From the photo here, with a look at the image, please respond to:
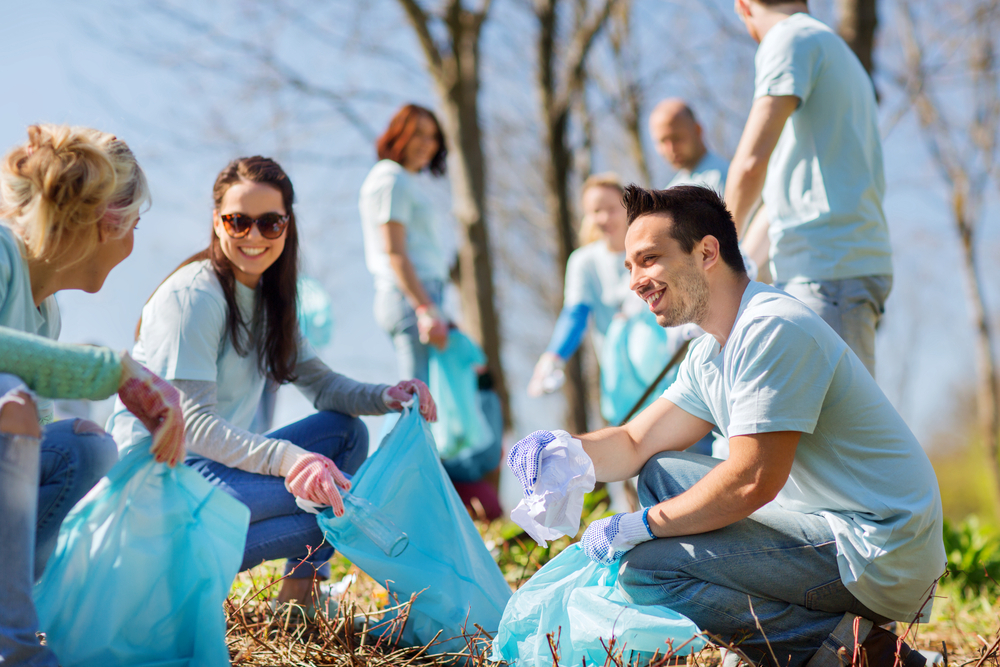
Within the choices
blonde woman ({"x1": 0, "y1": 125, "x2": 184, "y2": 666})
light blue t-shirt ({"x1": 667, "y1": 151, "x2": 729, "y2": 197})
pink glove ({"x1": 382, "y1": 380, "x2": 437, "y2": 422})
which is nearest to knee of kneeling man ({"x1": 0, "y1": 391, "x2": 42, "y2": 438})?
blonde woman ({"x1": 0, "y1": 125, "x2": 184, "y2": 666})

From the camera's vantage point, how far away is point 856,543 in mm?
1729

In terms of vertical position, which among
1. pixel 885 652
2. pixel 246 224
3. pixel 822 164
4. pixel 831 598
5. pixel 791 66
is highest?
pixel 791 66

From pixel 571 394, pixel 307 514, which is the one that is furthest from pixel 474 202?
pixel 307 514

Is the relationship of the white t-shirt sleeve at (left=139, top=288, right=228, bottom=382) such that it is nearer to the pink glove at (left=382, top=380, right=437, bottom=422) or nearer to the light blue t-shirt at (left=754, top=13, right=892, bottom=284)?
the pink glove at (left=382, top=380, right=437, bottom=422)

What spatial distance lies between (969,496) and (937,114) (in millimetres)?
9733

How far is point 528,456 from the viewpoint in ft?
6.24

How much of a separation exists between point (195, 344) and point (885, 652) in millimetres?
1840

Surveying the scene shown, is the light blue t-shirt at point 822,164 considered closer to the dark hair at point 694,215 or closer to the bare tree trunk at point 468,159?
the dark hair at point 694,215

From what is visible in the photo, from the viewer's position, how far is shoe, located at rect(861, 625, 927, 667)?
177 cm

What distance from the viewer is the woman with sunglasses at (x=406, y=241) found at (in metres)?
3.93

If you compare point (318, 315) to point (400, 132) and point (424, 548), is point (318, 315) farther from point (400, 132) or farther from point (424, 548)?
point (424, 548)

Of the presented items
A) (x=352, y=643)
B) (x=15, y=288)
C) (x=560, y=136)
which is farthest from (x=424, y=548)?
(x=560, y=136)

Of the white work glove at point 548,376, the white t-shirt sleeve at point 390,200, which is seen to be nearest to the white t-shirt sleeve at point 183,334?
the white t-shirt sleeve at point 390,200

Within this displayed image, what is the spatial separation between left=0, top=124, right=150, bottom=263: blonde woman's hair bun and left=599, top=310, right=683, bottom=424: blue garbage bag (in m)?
2.74
